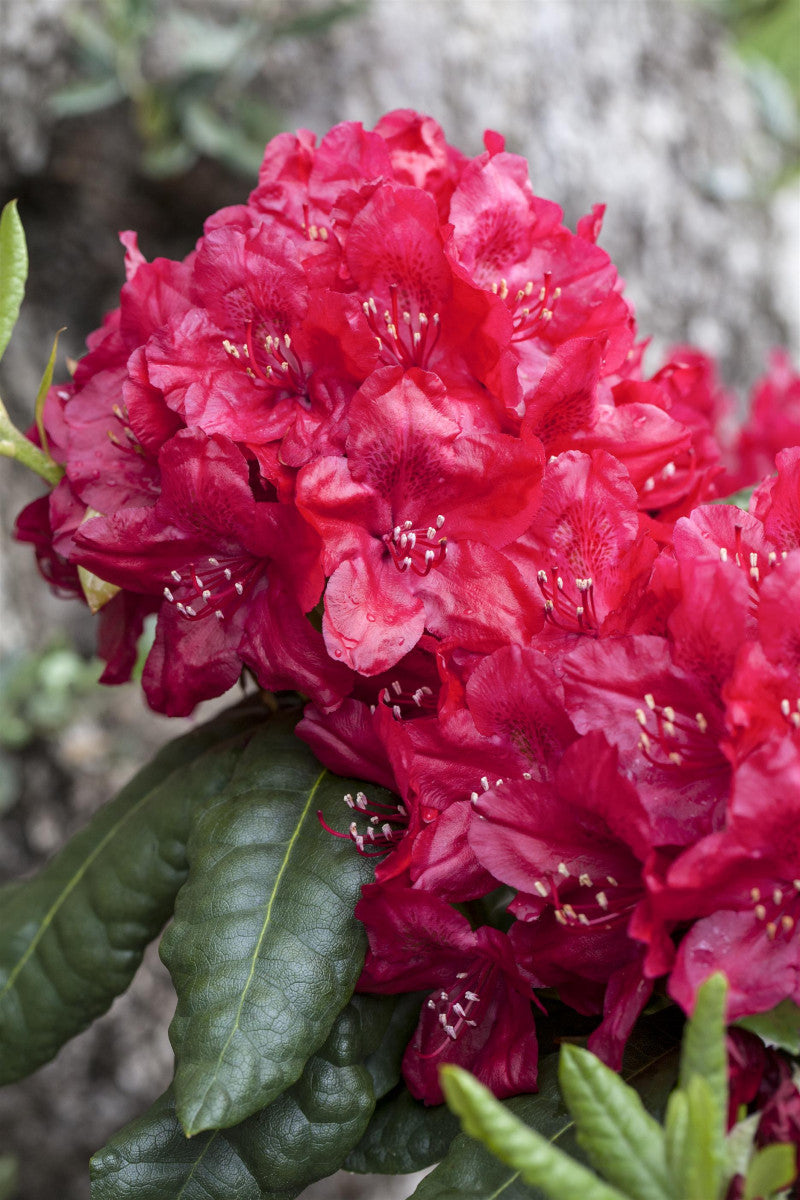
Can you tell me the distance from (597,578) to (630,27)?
2278 mm

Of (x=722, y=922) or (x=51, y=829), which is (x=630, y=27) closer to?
(x=51, y=829)

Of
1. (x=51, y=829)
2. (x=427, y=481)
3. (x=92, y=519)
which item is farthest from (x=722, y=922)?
(x=51, y=829)

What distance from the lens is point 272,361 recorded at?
742mm

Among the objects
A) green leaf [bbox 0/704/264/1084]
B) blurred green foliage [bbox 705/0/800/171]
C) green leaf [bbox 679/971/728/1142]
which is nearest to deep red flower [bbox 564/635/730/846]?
green leaf [bbox 679/971/728/1142]

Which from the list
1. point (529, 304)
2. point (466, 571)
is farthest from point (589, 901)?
point (529, 304)

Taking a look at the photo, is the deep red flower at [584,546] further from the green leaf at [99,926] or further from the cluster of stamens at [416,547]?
the green leaf at [99,926]

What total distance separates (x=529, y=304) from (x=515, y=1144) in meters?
0.59

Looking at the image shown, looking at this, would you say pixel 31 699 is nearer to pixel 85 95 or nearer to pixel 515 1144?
pixel 85 95

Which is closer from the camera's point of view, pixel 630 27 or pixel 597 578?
pixel 597 578

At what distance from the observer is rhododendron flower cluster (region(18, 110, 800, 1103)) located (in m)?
0.57

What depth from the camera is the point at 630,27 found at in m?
2.47

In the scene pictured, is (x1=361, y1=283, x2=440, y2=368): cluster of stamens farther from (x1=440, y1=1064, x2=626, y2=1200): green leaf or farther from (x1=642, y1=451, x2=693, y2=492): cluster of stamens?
(x1=440, y1=1064, x2=626, y2=1200): green leaf

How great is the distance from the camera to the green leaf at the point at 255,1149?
67cm

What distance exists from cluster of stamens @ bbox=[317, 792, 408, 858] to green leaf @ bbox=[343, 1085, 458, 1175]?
189mm
